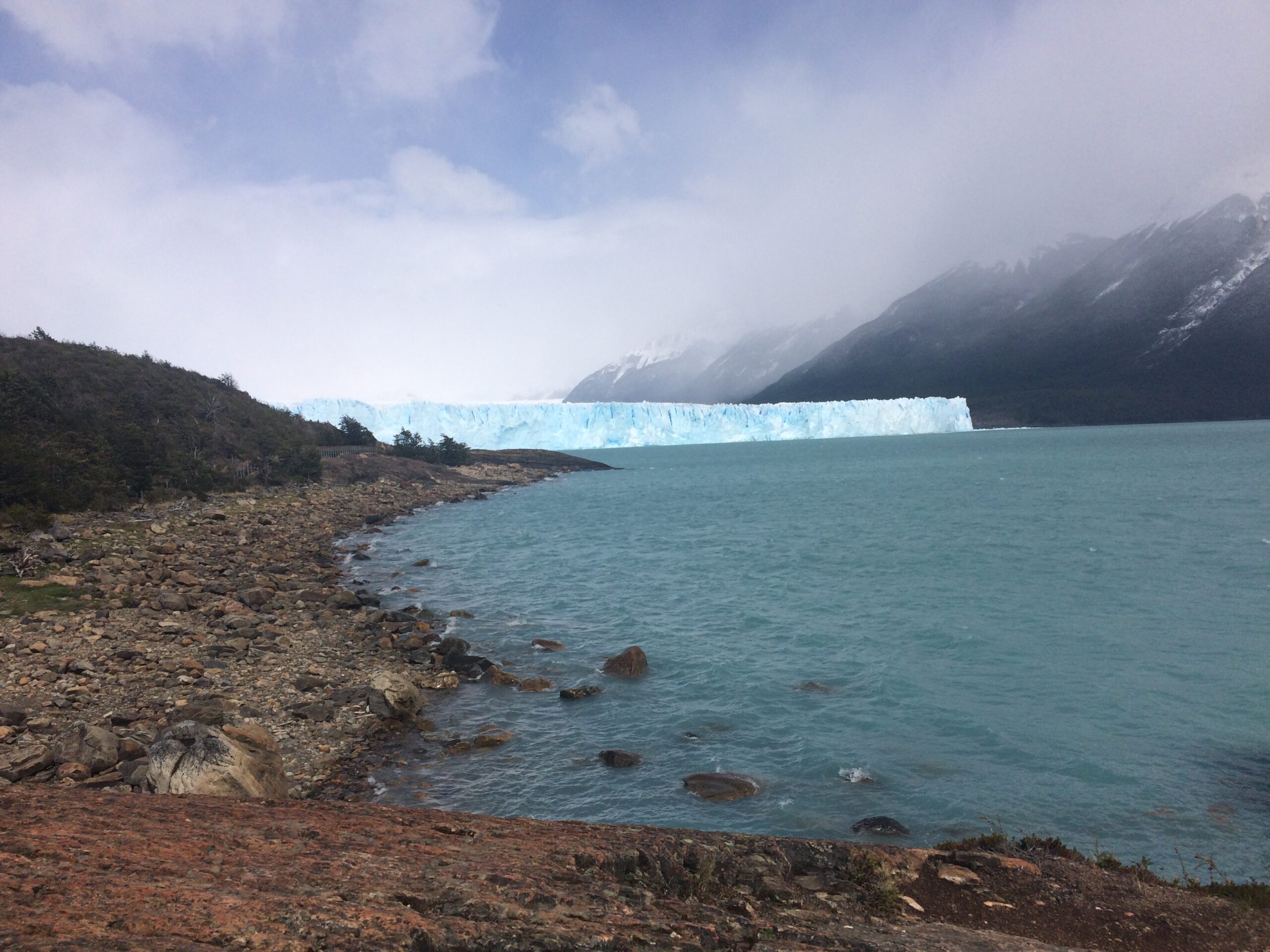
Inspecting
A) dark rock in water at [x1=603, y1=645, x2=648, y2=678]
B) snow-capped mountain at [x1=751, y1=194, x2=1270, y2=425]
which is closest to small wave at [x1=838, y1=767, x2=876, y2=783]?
dark rock in water at [x1=603, y1=645, x2=648, y2=678]

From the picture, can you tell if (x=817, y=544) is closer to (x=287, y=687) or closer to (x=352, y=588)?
(x=352, y=588)

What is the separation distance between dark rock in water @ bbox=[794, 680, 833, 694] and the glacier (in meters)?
96.8

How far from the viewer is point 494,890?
463 centimetres

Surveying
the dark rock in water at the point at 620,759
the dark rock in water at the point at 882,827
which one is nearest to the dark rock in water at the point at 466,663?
the dark rock in water at the point at 620,759

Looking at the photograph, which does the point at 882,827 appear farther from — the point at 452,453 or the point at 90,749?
the point at 452,453

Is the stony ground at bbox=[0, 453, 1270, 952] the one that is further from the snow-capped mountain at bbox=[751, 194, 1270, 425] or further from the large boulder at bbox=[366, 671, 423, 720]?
the snow-capped mountain at bbox=[751, 194, 1270, 425]

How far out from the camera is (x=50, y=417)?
27016mm

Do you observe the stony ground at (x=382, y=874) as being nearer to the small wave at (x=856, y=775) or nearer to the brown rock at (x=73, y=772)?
the brown rock at (x=73, y=772)

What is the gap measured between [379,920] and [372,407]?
357 ft

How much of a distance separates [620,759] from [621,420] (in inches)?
4138

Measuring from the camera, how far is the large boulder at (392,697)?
11.5 metres

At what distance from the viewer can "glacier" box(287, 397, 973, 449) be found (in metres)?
106

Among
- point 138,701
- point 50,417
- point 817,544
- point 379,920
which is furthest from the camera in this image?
point 817,544

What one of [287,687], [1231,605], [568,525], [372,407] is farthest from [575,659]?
[372,407]
